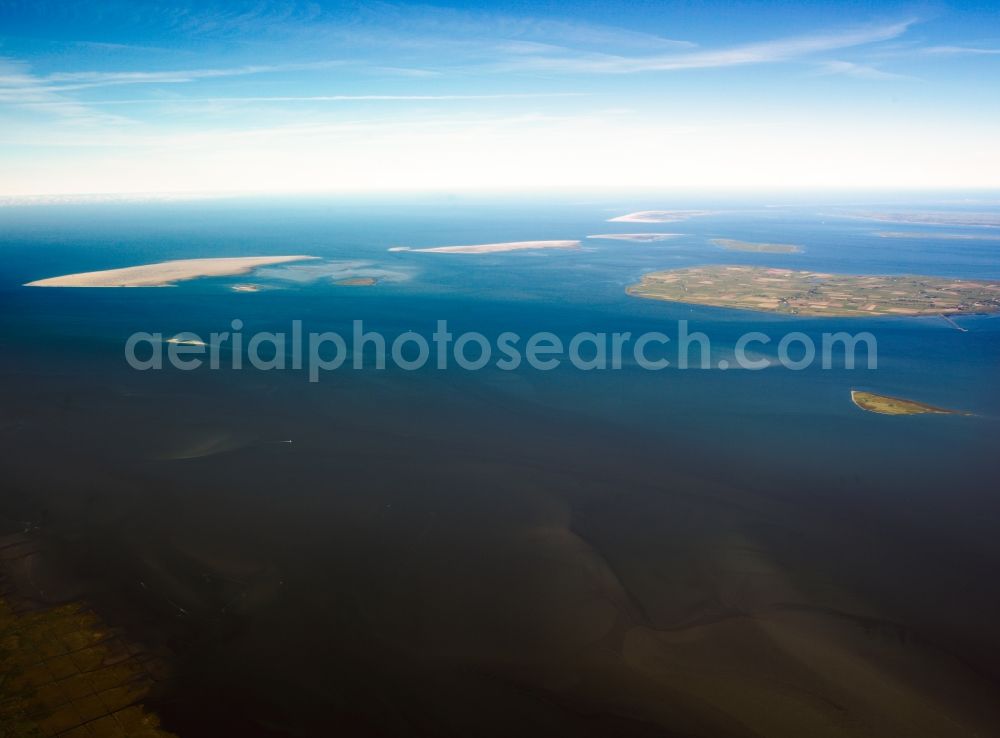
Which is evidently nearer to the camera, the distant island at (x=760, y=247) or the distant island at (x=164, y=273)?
the distant island at (x=164, y=273)

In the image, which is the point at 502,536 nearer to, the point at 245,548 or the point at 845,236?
the point at 245,548

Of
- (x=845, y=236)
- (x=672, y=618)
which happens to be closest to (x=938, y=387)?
(x=672, y=618)

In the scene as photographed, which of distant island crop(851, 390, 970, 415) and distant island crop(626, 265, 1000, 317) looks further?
distant island crop(626, 265, 1000, 317)

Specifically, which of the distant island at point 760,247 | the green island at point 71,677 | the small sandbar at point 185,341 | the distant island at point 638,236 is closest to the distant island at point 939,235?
the distant island at point 760,247

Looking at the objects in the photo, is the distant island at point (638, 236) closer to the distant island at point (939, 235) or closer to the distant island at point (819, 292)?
the distant island at point (819, 292)

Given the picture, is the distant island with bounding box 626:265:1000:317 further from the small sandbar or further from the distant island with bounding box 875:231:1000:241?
the distant island with bounding box 875:231:1000:241

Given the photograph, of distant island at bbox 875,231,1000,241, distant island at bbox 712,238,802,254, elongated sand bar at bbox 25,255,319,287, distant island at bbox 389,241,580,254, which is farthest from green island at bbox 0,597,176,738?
distant island at bbox 875,231,1000,241

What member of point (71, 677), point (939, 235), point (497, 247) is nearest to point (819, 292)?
point (497, 247)
